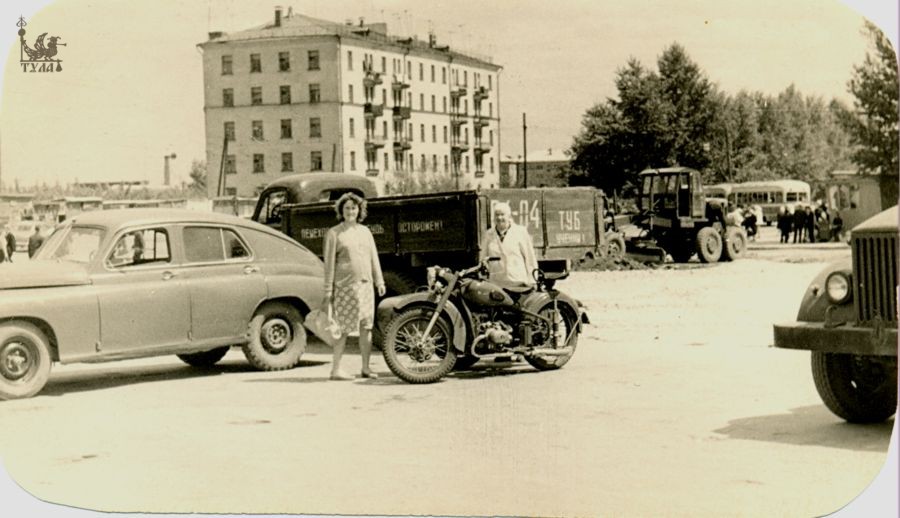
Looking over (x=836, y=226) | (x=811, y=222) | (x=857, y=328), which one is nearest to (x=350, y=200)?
(x=836, y=226)

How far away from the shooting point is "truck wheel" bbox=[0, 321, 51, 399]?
915cm

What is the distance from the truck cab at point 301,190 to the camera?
15164mm

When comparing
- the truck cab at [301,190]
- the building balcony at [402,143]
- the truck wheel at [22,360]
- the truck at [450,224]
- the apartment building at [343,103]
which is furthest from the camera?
the building balcony at [402,143]

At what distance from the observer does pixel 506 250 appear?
34.1ft

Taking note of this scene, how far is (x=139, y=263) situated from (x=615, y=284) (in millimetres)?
12427

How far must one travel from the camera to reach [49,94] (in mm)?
9016

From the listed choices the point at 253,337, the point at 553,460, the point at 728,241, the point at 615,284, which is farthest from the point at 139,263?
the point at 728,241

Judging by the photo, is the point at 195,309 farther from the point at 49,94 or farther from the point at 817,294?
the point at 817,294

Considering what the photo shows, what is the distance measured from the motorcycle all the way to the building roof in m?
1.78

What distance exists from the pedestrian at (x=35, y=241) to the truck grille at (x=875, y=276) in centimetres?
643

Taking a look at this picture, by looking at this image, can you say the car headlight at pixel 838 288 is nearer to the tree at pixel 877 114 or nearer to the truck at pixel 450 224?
the tree at pixel 877 114

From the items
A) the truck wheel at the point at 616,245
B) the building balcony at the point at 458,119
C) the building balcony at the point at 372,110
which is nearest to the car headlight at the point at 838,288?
the building balcony at the point at 458,119

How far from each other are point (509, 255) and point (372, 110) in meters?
8.72

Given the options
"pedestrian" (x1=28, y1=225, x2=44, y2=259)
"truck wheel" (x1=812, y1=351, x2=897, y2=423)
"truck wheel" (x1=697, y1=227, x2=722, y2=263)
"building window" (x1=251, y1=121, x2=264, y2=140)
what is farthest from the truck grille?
"truck wheel" (x1=697, y1=227, x2=722, y2=263)
